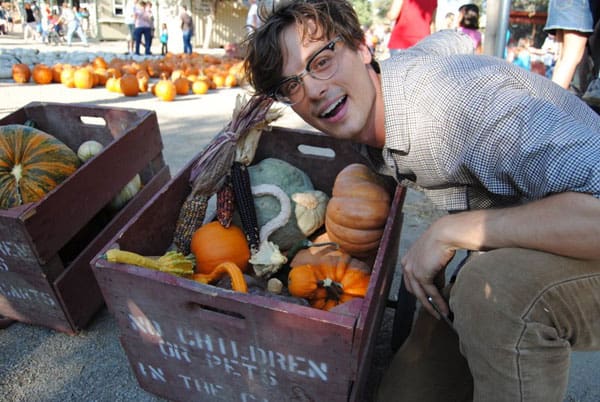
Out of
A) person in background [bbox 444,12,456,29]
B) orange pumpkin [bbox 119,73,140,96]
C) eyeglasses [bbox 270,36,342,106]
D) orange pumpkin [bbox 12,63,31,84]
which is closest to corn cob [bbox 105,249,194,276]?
eyeglasses [bbox 270,36,342,106]

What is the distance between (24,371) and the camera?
1907mm

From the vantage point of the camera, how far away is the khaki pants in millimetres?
1084

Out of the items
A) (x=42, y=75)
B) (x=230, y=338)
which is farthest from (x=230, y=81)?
(x=230, y=338)

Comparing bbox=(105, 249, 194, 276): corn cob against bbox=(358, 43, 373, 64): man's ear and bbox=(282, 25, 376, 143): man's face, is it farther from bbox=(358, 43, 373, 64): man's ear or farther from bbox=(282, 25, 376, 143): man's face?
bbox=(358, 43, 373, 64): man's ear

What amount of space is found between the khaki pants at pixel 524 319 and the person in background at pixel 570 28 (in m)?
1.91

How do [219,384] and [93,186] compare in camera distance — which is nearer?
[219,384]

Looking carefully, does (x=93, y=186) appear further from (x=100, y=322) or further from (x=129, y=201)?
(x=100, y=322)

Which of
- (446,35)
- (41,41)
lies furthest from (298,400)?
(41,41)

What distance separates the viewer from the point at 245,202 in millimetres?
2199

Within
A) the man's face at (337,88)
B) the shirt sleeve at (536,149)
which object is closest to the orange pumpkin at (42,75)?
the man's face at (337,88)

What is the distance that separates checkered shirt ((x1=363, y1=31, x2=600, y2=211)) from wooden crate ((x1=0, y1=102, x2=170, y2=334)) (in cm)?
141

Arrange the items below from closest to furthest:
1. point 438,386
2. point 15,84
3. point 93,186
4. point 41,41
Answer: point 438,386, point 93,186, point 15,84, point 41,41

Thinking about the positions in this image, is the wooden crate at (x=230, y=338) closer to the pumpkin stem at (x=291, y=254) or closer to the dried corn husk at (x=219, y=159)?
the dried corn husk at (x=219, y=159)

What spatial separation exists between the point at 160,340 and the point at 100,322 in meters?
0.88
